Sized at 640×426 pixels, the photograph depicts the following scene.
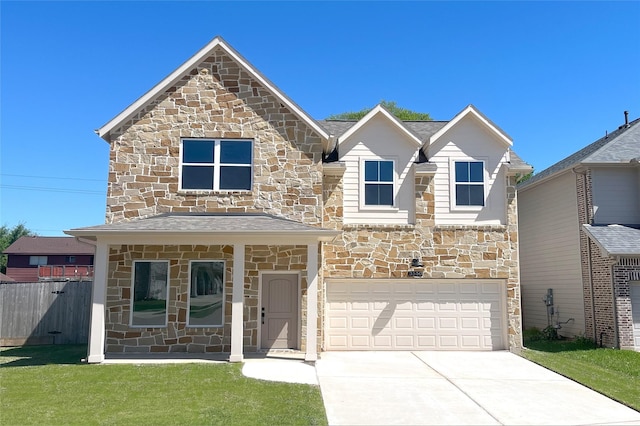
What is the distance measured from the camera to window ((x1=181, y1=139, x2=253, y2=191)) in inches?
545

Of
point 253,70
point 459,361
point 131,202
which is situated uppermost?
point 253,70

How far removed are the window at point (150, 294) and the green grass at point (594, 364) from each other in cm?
955

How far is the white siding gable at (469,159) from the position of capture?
49.2ft

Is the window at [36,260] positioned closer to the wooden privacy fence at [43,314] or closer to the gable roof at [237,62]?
the wooden privacy fence at [43,314]

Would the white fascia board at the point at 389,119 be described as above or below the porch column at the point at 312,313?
above

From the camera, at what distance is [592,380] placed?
35.2 ft

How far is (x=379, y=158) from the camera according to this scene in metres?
15.1

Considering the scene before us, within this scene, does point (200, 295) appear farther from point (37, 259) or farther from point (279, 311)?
point (37, 259)

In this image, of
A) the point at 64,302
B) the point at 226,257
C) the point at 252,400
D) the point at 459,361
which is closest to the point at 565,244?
the point at 459,361

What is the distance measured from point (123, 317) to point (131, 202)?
2954mm

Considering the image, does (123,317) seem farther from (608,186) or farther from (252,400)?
(608,186)

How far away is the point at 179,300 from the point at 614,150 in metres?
13.9

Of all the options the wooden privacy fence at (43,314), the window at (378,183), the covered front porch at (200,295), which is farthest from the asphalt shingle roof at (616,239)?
the wooden privacy fence at (43,314)

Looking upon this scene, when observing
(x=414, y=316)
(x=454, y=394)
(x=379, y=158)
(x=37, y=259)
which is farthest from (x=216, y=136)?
(x=37, y=259)
